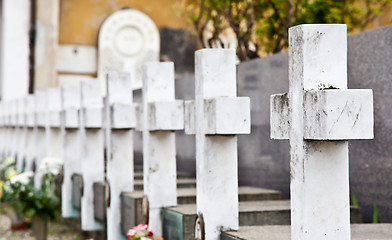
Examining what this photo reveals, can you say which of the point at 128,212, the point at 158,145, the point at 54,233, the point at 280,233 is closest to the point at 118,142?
the point at 128,212

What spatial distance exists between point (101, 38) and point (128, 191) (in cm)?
800

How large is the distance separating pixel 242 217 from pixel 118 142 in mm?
1161

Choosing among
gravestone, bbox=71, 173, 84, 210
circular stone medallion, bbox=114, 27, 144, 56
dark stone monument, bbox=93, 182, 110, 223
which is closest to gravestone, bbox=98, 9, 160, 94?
circular stone medallion, bbox=114, 27, 144, 56

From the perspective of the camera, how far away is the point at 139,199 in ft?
12.2

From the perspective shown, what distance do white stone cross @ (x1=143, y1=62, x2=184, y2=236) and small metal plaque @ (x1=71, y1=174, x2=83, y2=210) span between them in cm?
145

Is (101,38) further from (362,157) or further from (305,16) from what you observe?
(362,157)

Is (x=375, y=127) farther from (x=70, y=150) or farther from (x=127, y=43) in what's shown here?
(x=127, y=43)

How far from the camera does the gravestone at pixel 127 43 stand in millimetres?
11883

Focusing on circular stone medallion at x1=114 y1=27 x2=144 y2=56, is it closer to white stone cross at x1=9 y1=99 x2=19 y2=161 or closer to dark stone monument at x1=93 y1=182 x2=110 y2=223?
white stone cross at x1=9 y1=99 x2=19 y2=161

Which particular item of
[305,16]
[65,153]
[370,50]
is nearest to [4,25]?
[305,16]

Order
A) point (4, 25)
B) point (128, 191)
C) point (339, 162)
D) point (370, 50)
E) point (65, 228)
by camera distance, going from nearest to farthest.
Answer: point (339, 162)
point (370, 50)
point (128, 191)
point (65, 228)
point (4, 25)

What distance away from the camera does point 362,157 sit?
3.59 metres

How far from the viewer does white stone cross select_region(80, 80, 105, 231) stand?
183 inches

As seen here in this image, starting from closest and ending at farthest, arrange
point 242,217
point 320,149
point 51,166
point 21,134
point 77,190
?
point 320,149 → point 242,217 → point 77,190 → point 51,166 → point 21,134
